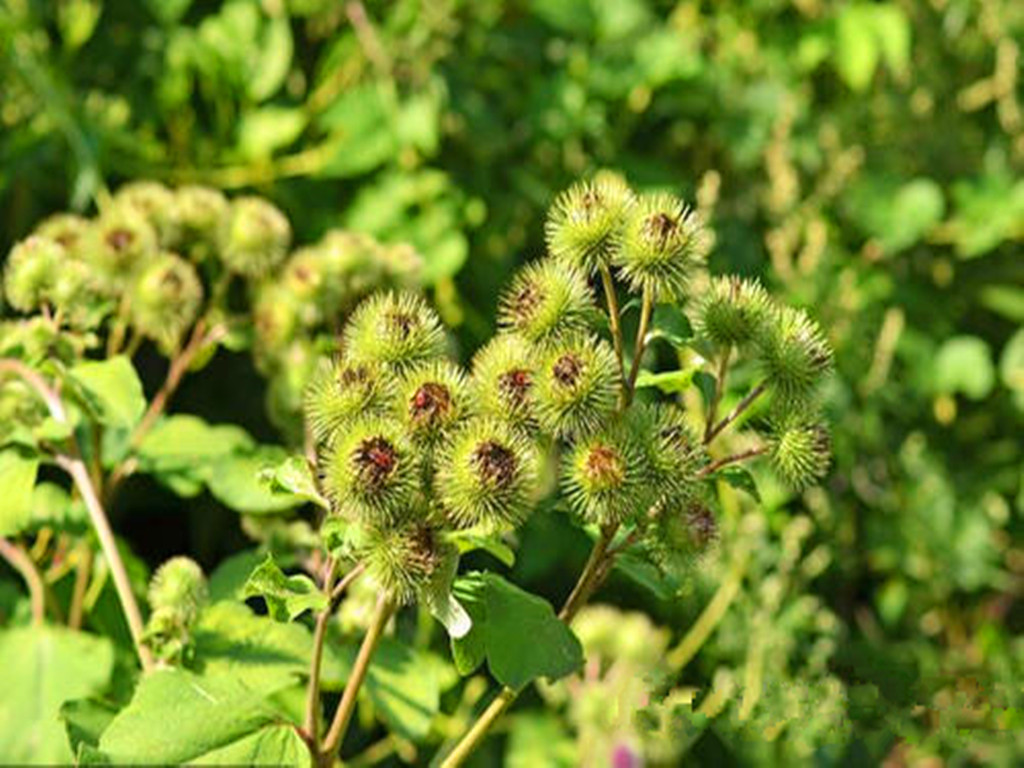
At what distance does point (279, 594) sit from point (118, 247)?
888 mm

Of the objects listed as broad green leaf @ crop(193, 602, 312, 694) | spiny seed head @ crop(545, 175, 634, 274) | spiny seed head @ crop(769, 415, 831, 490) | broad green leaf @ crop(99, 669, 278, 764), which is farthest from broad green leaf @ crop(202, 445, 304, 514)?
spiny seed head @ crop(769, 415, 831, 490)

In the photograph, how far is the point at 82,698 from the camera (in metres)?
2.17

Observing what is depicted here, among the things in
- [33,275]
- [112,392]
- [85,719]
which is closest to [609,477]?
[112,392]

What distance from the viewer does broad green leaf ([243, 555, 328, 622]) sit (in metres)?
1.57

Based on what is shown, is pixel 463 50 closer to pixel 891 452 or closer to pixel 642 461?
pixel 891 452

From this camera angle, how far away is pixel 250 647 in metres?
2.11

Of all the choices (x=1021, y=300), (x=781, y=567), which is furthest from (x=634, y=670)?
(x=1021, y=300)

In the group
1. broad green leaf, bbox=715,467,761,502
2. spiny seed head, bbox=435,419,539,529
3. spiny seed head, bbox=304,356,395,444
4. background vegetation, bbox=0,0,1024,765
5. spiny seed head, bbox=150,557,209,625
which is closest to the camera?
spiny seed head, bbox=435,419,539,529

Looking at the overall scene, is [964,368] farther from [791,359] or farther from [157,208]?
[791,359]

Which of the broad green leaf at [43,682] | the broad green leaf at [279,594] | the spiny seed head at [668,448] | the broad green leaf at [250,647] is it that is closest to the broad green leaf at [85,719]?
the broad green leaf at [43,682]

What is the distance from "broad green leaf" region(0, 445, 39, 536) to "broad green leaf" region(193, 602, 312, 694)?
260 mm

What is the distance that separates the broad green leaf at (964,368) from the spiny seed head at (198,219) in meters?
2.05

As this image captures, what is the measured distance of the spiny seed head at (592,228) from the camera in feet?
5.45

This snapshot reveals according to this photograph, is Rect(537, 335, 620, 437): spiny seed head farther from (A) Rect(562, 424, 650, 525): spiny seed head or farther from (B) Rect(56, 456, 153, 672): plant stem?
(B) Rect(56, 456, 153, 672): plant stem
